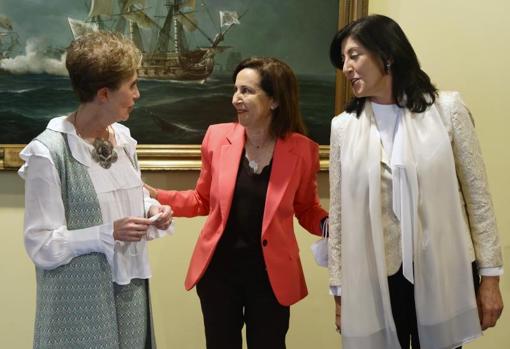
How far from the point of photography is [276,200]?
5.70ft

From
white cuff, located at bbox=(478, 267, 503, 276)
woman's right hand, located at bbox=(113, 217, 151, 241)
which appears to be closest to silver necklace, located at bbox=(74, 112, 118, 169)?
woman's right hand, located at bbox=(113, 217, 151, 241)

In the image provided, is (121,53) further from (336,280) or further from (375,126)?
(336,280)

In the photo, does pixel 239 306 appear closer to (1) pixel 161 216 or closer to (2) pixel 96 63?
(1) pixel 161 216

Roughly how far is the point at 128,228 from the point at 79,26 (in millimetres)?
1107

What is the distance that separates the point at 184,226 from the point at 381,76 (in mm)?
1175

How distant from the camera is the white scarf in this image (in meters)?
1.49

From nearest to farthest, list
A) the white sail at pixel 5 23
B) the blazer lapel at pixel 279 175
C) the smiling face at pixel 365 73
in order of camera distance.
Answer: the smiling face at pixel 365 73 → the blazer lapel at pixel 279 175 → the white sail at pixel 5 23

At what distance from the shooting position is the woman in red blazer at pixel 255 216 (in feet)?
5.75

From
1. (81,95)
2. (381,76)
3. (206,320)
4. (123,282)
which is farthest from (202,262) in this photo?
(381,76)

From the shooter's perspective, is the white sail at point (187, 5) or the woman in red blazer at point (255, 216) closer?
the woman in red blazer at point (255, 216)

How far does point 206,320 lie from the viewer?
1818 mm

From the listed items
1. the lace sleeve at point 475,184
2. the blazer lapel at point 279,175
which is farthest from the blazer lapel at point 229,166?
the lace sleeve at point 475,184

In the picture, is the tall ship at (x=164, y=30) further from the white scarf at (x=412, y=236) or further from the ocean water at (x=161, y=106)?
the white scarf at (x=412, y=236)

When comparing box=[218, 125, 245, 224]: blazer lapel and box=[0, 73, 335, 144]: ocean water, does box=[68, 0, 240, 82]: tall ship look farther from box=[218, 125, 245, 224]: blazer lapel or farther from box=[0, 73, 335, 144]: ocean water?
box=[218, 125, 245, 224]: blazer lapel
